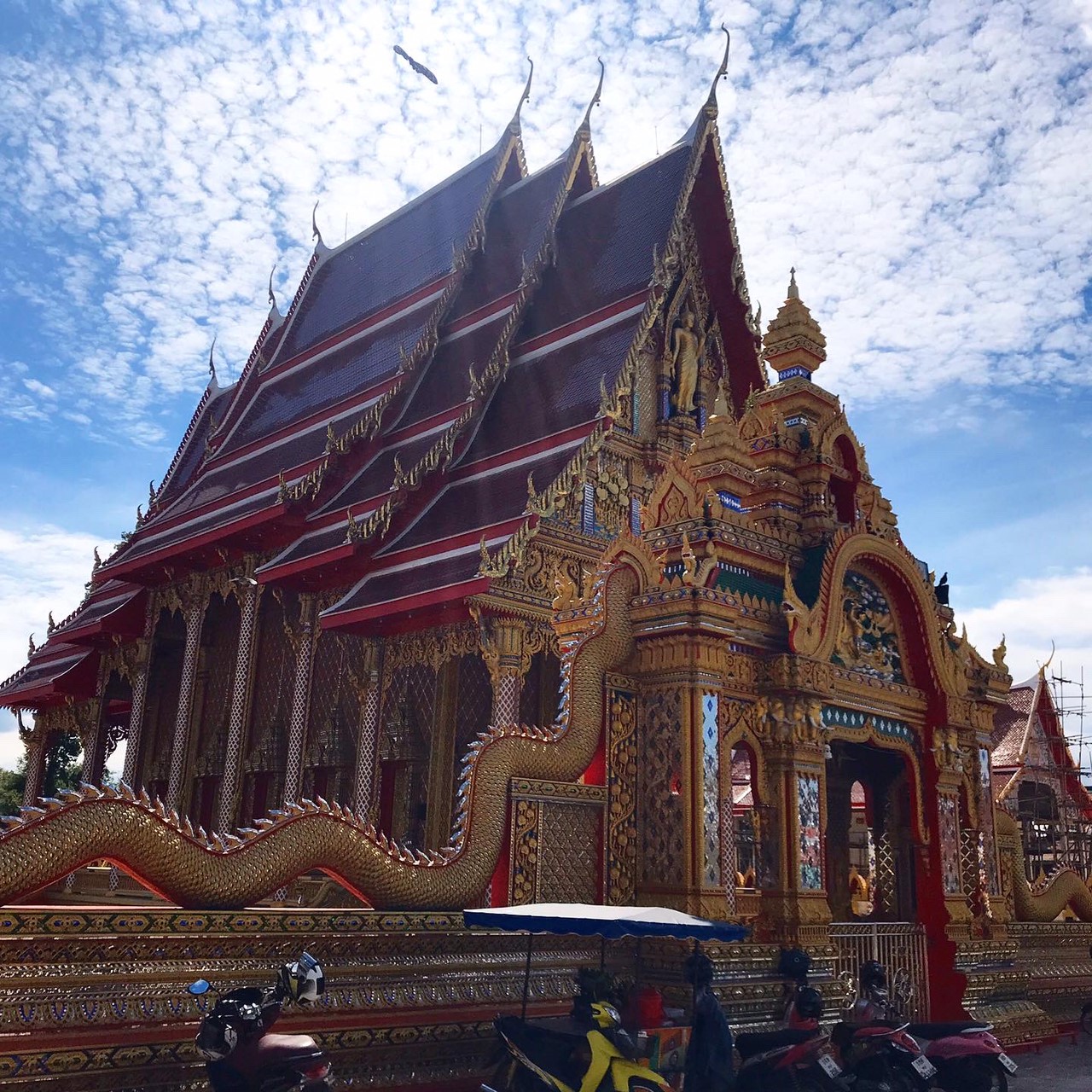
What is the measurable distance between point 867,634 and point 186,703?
11601 millimetres

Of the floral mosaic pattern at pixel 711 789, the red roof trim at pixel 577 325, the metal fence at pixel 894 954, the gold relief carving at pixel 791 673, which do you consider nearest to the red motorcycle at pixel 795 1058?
the floral mosaic pattern at pixel 711 789

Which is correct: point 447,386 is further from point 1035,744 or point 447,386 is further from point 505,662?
point 1035,744

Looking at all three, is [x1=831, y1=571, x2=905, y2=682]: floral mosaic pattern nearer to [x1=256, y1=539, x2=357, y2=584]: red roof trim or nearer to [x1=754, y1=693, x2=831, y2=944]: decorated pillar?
[x1=754, y1=693, x2=831, y2=944]: decorated pillar

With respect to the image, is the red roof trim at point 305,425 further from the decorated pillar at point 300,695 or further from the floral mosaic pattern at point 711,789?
the floral mosaic pattern at point 711,789

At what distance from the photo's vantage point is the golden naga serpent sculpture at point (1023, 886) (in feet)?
34.8

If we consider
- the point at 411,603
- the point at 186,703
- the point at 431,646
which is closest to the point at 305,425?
the point at 186,703

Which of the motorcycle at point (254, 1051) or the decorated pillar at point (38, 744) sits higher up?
the decorated pillar at point (38, 744)

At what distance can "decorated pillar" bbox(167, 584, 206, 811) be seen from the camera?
1706cm

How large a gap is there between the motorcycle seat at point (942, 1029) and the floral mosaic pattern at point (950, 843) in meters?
2.15

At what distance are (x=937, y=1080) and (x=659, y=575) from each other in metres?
3.60

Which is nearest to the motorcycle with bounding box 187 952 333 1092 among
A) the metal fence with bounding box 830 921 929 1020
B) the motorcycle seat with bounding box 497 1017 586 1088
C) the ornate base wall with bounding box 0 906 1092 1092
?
the ornate base wall with bounding box 0 906 1092 1092

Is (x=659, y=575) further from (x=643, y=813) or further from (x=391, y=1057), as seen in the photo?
(x=391, y=1057)

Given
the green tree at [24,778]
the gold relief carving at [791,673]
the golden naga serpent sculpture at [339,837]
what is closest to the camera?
the golden naga serpent sculpture at [339,837]

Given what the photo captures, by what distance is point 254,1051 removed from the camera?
4.39 m
